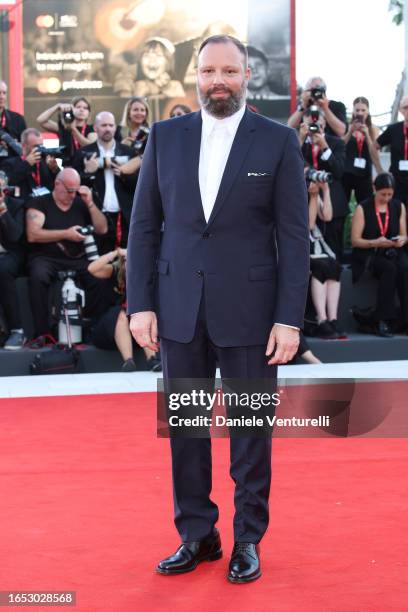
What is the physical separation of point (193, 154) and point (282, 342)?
0.59 meters

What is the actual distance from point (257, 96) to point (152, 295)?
24.1 feet

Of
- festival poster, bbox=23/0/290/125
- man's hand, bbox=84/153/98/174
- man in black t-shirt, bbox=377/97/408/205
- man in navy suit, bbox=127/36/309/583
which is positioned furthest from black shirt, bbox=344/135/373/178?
man in navy suit, bbox=127/36/309/583

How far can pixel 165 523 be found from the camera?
11.8 ft

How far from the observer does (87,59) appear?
9.98 m

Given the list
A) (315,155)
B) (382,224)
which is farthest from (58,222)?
(382,224)

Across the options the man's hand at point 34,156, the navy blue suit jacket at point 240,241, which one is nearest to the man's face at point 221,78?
the navy blue suit jacket at point 240,241

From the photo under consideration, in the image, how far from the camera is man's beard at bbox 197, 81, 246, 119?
293cm

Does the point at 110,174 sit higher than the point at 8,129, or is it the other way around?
the point at 8,129

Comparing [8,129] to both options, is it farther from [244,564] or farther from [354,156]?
[244,564]

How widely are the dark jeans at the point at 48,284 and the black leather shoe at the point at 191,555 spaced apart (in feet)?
15.4

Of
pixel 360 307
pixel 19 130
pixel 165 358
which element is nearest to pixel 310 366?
pixel 360 307

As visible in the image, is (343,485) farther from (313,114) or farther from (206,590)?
(313,114)

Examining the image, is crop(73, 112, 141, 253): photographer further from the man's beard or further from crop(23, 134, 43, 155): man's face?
the man's beard

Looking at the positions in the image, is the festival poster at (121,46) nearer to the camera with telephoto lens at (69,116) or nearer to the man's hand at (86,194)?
the camera with telephoto lens at (69,116)
